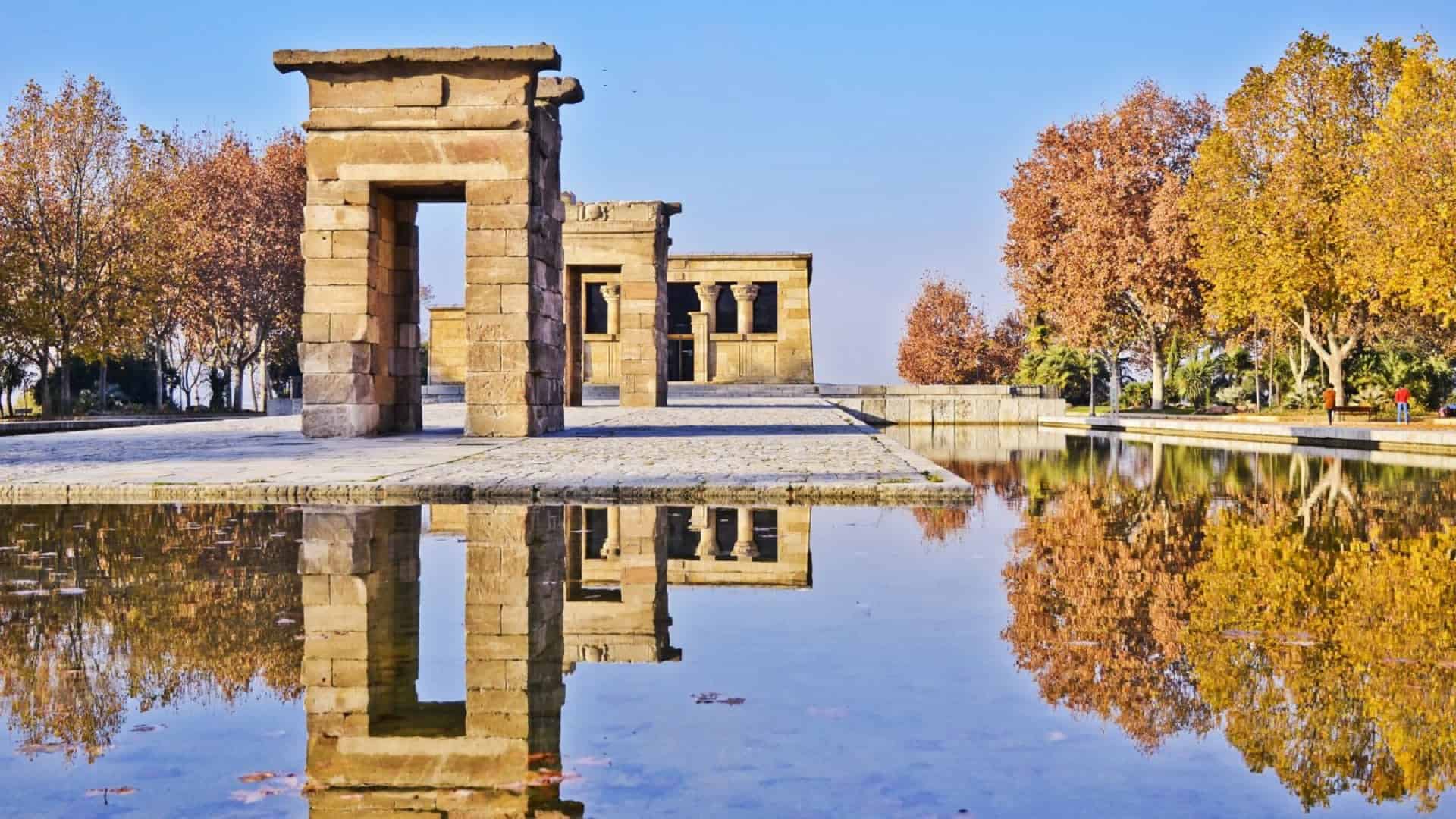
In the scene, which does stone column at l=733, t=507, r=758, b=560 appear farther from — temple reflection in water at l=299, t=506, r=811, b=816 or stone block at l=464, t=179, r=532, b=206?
stone block at l=464, t=179, r=532, b=206

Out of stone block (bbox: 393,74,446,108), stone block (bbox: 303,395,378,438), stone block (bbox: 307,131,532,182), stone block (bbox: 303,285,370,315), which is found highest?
stone block (bbox: 393,74,446,108)

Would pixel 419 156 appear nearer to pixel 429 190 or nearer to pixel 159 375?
pixel 429 190

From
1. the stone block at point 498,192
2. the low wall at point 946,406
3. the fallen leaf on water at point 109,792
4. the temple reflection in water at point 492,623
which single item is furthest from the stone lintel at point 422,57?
the low wall at point 946,406

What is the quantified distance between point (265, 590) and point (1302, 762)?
14.4ft

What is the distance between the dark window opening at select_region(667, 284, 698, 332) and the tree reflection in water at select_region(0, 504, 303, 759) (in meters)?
43.1

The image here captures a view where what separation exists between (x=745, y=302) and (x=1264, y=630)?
142ft

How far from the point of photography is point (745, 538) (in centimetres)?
811

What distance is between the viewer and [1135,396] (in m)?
58.4

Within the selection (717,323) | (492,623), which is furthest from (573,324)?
(492,623)

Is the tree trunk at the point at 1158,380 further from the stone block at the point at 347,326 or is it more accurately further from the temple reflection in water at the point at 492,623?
the temple reflection in water at the point at 492,623

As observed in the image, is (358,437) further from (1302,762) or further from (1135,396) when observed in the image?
(1135,396)

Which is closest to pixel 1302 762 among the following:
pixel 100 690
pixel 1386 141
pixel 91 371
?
pixel 100 690

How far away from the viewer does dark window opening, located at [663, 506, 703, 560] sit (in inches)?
293

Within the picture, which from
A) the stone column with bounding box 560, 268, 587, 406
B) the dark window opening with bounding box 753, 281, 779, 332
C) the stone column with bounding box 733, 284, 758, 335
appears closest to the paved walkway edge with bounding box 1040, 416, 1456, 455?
the stone column with bounding box 560, 268, 587, 406
